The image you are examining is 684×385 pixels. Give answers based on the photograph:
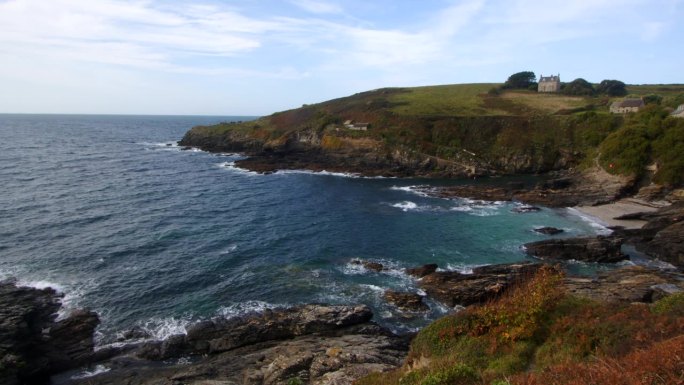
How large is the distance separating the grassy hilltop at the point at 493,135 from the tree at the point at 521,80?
1581 cm

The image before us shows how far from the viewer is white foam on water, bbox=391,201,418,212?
200 ft

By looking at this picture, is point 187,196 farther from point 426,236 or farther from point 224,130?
point 224,130

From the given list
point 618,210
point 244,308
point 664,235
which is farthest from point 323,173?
point 664,235

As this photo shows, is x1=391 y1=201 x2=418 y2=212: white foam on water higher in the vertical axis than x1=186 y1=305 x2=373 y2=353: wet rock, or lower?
higher

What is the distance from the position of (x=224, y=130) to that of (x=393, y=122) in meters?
57.2

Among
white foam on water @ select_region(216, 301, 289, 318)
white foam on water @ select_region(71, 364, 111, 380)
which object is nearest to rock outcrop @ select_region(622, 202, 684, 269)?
white foam on water @ select_region(216, 301, 289, 318)

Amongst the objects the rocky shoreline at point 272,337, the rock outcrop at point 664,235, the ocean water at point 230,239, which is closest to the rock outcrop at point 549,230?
the ocean water at point 230,239

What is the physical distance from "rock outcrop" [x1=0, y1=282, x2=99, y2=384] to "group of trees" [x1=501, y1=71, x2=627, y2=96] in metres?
137

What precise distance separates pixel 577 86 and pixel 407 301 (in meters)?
125

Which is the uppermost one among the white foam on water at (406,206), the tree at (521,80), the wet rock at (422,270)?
the tree at (521,80)

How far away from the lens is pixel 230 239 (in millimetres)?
48312

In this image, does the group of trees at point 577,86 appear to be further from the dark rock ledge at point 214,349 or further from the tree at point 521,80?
the dark rock ledge at point 214,349

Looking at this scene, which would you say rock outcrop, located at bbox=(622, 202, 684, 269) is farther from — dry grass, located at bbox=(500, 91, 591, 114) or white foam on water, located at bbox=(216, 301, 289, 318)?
dry grass, located at bbox=(500, 91, 591, 114)

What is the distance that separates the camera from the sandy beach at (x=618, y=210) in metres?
51.2
